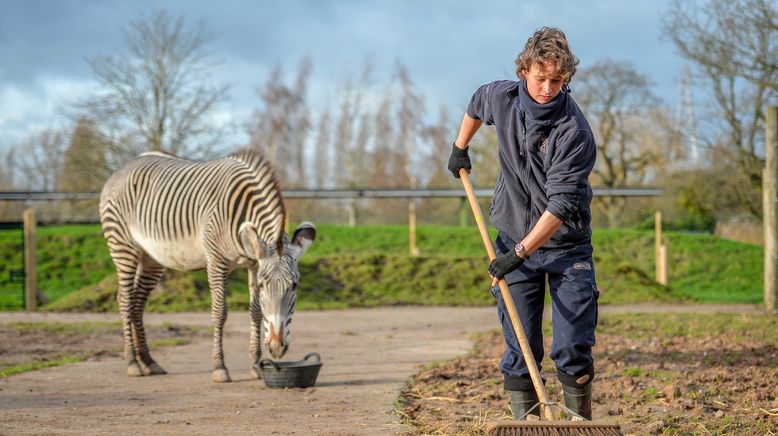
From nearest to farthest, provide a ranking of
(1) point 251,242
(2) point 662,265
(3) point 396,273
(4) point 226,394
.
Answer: (4) point 226,394, (1) point 251,242, (3) point 396,273, (2) point 662,265

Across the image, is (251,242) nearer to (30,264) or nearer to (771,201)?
(771,201)

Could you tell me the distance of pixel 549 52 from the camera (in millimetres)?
4391

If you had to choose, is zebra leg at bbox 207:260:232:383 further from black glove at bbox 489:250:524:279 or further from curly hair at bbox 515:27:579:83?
curly hair at bbox 515:27:579:83

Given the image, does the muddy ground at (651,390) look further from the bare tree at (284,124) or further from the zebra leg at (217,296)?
the bare tree at (284,124)

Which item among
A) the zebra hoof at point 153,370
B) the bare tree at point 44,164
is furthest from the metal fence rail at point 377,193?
the zebra hoof at point 153,370

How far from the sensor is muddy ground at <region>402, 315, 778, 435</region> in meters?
5.57

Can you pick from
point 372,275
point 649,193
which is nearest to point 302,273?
point 372,275

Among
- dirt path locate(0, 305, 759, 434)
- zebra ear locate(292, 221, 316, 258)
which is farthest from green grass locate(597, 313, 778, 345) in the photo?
zebra ear locate(292, 221, 316, 258)

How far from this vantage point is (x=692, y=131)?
22.3 metres

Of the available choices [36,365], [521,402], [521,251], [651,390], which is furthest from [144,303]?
[521,251]

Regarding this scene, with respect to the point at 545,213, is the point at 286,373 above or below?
below

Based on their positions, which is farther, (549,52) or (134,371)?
Result: (134,371)

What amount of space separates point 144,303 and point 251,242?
231cm

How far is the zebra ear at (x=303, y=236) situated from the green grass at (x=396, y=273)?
32.0ft
